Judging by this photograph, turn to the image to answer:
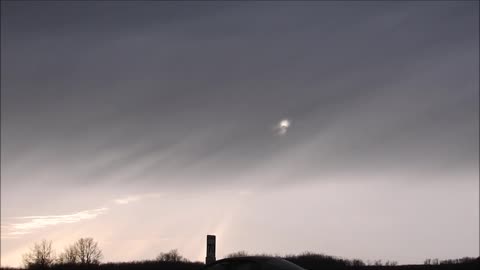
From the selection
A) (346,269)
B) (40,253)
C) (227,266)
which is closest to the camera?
(227,266)

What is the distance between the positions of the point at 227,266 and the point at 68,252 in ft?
275

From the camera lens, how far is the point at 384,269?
1265 inches

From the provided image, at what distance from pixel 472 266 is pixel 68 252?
2874 inches

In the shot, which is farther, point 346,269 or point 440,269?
point 346,269

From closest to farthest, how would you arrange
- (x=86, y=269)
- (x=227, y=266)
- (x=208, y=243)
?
(x=227, y=266) → (x=208, y=243) → (x=86, y=269)

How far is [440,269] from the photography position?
1224 inches

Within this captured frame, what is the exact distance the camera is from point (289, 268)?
12930mm

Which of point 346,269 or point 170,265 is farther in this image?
point 170,265

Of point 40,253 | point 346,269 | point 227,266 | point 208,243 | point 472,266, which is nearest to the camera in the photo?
point 227,266

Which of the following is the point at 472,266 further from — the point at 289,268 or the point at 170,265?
the point at 170,265

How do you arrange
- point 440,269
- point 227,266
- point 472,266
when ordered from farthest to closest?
point 472,266 → point 440,269 → point 227,266

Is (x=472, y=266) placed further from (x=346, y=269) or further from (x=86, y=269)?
(x=86, y=269)

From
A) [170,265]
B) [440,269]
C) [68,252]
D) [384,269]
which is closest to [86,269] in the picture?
[170,265]

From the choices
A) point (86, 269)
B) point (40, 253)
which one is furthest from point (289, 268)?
point (40, 253)
